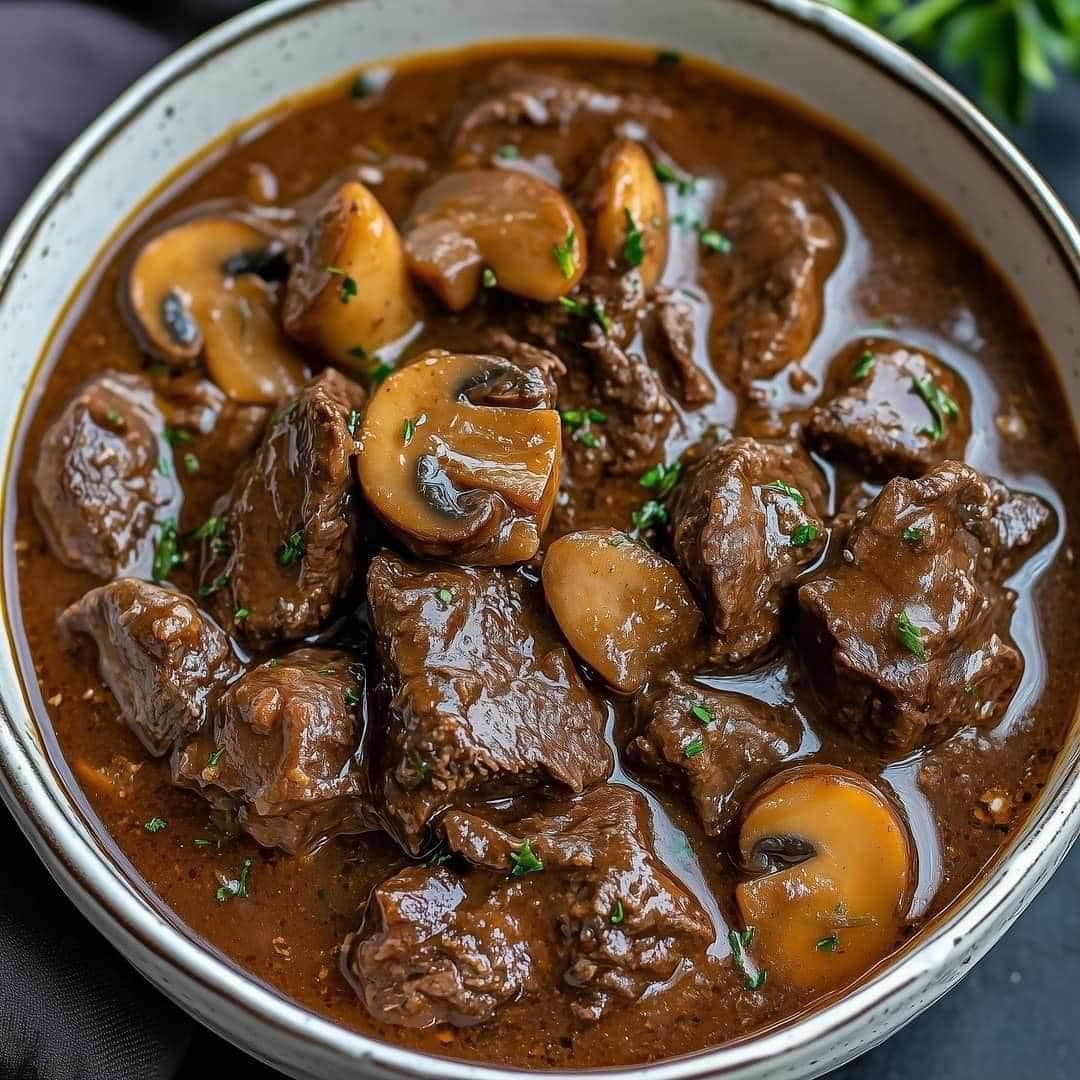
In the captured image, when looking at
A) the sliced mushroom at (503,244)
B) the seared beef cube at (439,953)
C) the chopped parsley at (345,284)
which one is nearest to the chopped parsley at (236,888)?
the seared beef cube at (439,953)

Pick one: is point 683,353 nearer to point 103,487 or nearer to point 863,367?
point 863,367

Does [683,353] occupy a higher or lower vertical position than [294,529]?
higher

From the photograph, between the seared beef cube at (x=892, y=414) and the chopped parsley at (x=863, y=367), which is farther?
the chopped parsley at (x=863, y=367)

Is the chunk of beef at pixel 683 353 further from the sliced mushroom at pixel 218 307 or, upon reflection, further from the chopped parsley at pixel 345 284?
Answer: the sliced mushroom at pixel 218 307

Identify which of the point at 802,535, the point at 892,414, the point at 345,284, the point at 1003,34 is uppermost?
the point at 1003,34

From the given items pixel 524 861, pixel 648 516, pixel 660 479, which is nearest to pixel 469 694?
pixel 524 861

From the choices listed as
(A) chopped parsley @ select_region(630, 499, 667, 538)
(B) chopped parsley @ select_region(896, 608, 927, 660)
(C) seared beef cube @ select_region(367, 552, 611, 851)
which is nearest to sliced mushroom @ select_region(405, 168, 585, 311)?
(A) chopped parsley @ select_region(630, 499, 667, 538)

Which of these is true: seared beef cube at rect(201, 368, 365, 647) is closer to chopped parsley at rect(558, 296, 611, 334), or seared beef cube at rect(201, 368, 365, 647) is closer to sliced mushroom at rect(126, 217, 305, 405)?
sliced mushroom at rect(126, 217, 305, 405)

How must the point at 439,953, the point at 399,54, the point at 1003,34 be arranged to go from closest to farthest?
the point at 439,953
the point at 399,54
the point at 1003,34
